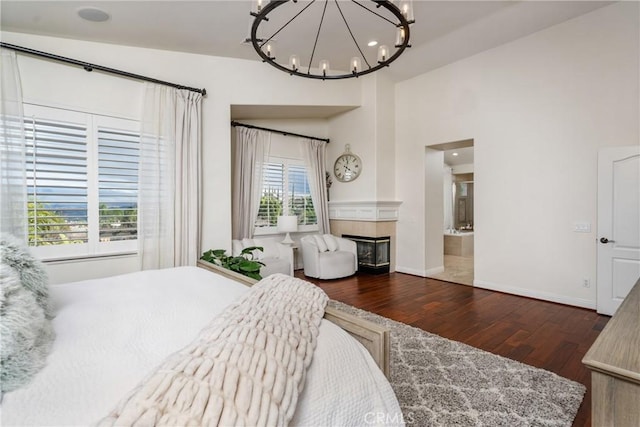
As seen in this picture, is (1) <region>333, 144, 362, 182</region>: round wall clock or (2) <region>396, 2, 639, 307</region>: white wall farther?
(1) <region>333, 144, 362, 182</region>: round wall clock

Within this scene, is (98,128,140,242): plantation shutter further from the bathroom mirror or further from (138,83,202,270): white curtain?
the bathroom mirror

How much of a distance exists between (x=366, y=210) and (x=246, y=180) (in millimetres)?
2186

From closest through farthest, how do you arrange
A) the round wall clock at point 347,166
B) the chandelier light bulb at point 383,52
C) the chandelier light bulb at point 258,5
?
the chandelier light bulb at point 258,5 < the chandelier light bulb at point 383,52 < the round wall clock at point 347,166

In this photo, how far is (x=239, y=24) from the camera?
334 cm

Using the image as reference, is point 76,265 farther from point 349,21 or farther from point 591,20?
point 591,20

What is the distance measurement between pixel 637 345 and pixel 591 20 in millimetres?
4219

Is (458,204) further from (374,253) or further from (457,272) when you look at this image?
(374,253)

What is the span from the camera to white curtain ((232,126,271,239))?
15.6 ft

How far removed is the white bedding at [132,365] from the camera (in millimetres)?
765

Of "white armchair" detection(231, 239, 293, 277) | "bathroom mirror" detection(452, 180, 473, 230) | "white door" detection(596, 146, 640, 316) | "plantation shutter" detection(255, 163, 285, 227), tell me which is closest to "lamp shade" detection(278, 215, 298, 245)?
"white armchair" detection(231, 239, 293, 277)

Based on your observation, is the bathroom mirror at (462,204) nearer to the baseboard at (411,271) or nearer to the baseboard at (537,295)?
the baseboard at (411,271)

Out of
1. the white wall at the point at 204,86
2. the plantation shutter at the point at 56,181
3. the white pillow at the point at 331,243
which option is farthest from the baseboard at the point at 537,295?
the plantation shutter at the point at 56,181

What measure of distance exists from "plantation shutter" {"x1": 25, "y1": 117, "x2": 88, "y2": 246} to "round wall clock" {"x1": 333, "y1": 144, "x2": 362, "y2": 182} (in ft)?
13.0

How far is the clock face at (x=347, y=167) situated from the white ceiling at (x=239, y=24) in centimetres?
178
